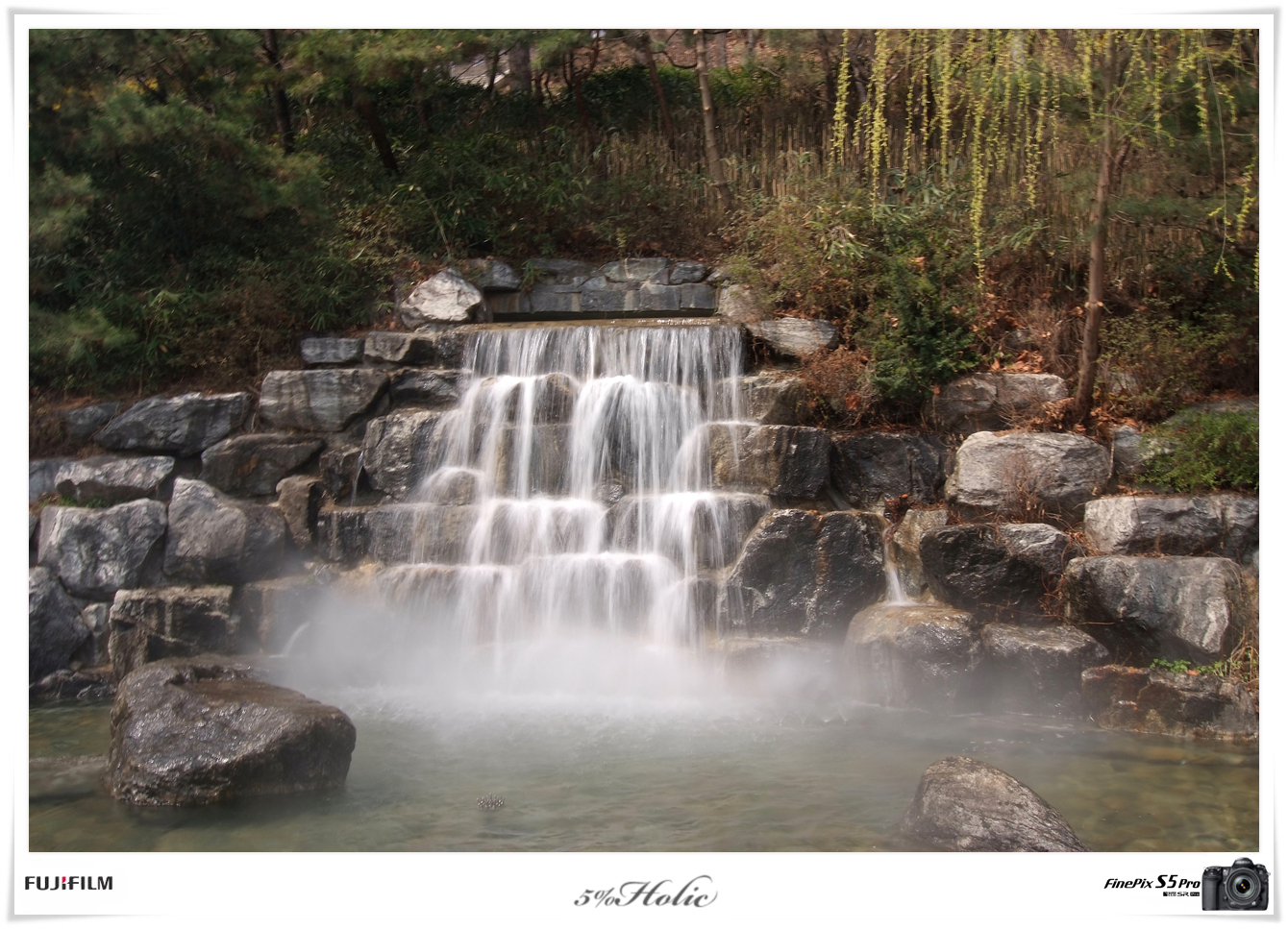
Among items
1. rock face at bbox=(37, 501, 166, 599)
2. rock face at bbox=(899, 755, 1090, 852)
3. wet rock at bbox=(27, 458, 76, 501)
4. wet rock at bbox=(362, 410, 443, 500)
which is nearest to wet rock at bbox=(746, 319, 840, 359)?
wet rock at bbox=(362, 410, 443, 500)

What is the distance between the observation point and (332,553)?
798 cm

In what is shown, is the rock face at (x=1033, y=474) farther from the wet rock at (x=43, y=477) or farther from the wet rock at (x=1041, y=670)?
the wet rock at (x=43, y=477)

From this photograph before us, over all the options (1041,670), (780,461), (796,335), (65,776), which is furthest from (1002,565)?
(65,776)

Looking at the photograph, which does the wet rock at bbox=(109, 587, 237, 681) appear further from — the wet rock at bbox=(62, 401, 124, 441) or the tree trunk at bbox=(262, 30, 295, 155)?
the tree trunk at bbox=(262, 30, 295, 155)

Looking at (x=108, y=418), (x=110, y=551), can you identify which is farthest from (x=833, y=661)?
(x=108, y=418)

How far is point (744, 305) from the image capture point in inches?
370

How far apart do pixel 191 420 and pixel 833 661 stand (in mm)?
5779

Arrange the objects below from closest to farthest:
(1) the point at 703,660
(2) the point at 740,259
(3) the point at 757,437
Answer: (1) the point at 703,660 < (3) the point at 757,437 < (2) the point at 740,259

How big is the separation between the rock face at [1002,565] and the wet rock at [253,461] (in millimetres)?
5260

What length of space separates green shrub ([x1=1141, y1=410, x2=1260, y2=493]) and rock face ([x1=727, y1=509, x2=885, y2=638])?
2.09 meters

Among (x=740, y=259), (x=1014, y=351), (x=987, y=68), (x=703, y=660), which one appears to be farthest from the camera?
(x=740, y=259)

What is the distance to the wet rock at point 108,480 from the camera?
831 centimetres

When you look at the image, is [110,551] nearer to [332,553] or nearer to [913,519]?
[332,553]
